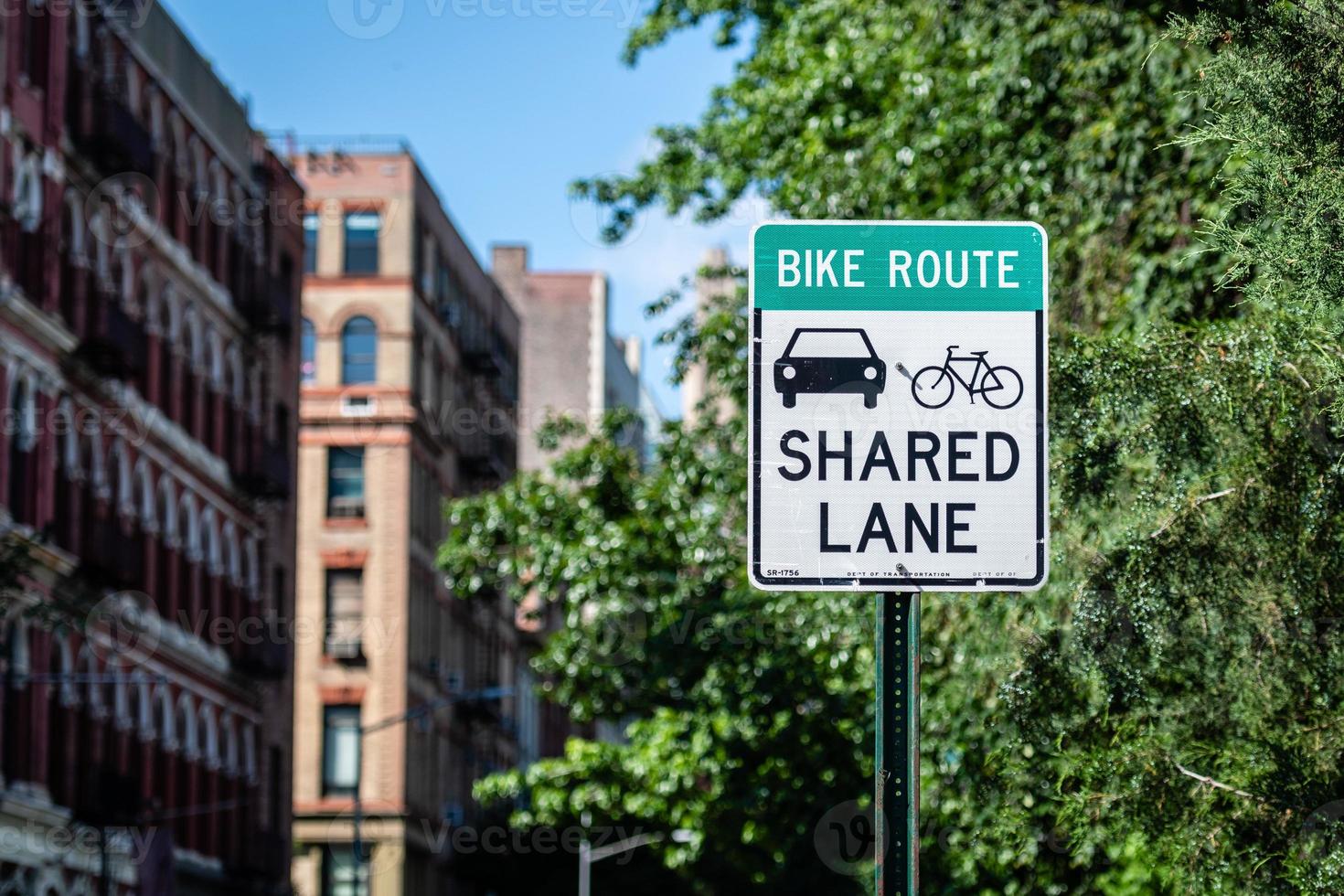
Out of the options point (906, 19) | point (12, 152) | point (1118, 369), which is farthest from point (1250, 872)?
point (12, 152)

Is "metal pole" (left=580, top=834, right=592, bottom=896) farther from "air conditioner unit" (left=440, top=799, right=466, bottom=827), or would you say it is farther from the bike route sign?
the bike route sign

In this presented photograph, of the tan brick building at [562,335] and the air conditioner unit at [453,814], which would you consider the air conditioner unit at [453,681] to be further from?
the tan brick building at [562,335]

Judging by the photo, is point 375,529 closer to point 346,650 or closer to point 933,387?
point 346,650

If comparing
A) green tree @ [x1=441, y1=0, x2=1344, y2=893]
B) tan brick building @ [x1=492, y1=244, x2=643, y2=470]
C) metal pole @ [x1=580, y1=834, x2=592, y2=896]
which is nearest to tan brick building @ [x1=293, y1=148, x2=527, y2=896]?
metal pole @ [x1=580, y1=834, x2=592, y2=896]

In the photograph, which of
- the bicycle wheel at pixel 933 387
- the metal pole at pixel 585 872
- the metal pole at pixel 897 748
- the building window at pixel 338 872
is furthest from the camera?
the metal pole at pixel 585 872

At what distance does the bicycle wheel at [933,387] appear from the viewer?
5.77m

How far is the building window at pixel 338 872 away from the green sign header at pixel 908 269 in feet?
185

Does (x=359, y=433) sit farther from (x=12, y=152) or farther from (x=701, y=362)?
(x=701, y=362)

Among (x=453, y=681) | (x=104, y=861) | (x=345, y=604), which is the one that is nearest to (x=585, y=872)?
(x=453, y=681)

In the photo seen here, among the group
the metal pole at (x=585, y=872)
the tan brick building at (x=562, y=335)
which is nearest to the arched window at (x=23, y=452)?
the metal pole at (x=585, y=872)

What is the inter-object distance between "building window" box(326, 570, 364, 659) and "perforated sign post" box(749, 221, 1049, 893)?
57648 millimetres

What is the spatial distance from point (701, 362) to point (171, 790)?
57.2 ft

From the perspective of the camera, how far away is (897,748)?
5691mm

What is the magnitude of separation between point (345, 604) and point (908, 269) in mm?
58467
